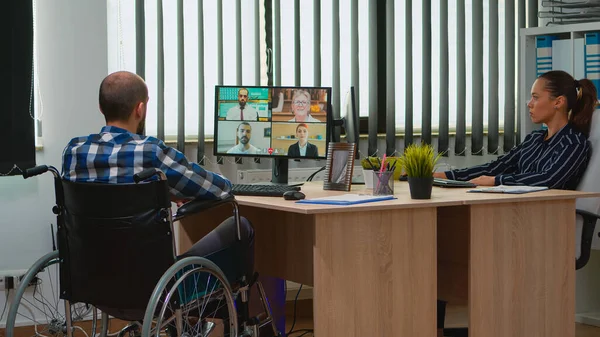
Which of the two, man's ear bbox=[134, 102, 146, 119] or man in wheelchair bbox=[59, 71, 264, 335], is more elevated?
man's ear bbox=[134, 102, 146, 119]

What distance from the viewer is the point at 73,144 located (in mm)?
2377

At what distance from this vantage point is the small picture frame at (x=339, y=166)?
2.98 m

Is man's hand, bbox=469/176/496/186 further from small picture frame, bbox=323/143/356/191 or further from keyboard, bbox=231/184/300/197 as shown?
keyboard, bbox=231/184/300/197

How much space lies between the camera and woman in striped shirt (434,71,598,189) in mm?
3178

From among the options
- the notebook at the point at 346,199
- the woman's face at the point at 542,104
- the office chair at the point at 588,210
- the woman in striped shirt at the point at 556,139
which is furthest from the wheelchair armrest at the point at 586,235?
the notebook at the point at 346,199

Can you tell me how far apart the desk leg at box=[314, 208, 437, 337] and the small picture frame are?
1.45 feet

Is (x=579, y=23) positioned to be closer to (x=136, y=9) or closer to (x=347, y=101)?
(x=347, y=101)

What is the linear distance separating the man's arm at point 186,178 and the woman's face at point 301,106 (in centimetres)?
82

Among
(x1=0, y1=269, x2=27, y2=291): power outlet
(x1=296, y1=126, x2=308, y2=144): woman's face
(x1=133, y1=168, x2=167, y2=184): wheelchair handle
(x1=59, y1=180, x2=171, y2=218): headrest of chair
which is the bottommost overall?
(x1=0, y1=269, x2=27, y2=291): power outlet

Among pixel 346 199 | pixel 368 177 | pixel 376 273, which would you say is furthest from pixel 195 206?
pixel 368 177

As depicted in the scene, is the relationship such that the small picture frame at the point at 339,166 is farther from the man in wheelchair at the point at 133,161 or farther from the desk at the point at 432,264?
the man in wheelchair at the point at 133,161

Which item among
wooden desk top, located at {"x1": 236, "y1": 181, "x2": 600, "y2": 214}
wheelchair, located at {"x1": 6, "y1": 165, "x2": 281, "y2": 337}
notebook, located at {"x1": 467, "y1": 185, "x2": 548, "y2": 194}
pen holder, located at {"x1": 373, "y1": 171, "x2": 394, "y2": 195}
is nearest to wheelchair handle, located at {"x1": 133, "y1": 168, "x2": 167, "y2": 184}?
wheelchair, located at {"x1": 6, "y1": 165, "x2": 281, "y2": 337}

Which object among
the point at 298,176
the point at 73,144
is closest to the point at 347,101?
the point at 298,176

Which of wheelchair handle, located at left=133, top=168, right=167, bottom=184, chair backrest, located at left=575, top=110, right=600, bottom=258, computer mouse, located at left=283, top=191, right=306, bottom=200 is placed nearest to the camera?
wheelchair handle, located at left=133, top=168, right=167, bottom=184
